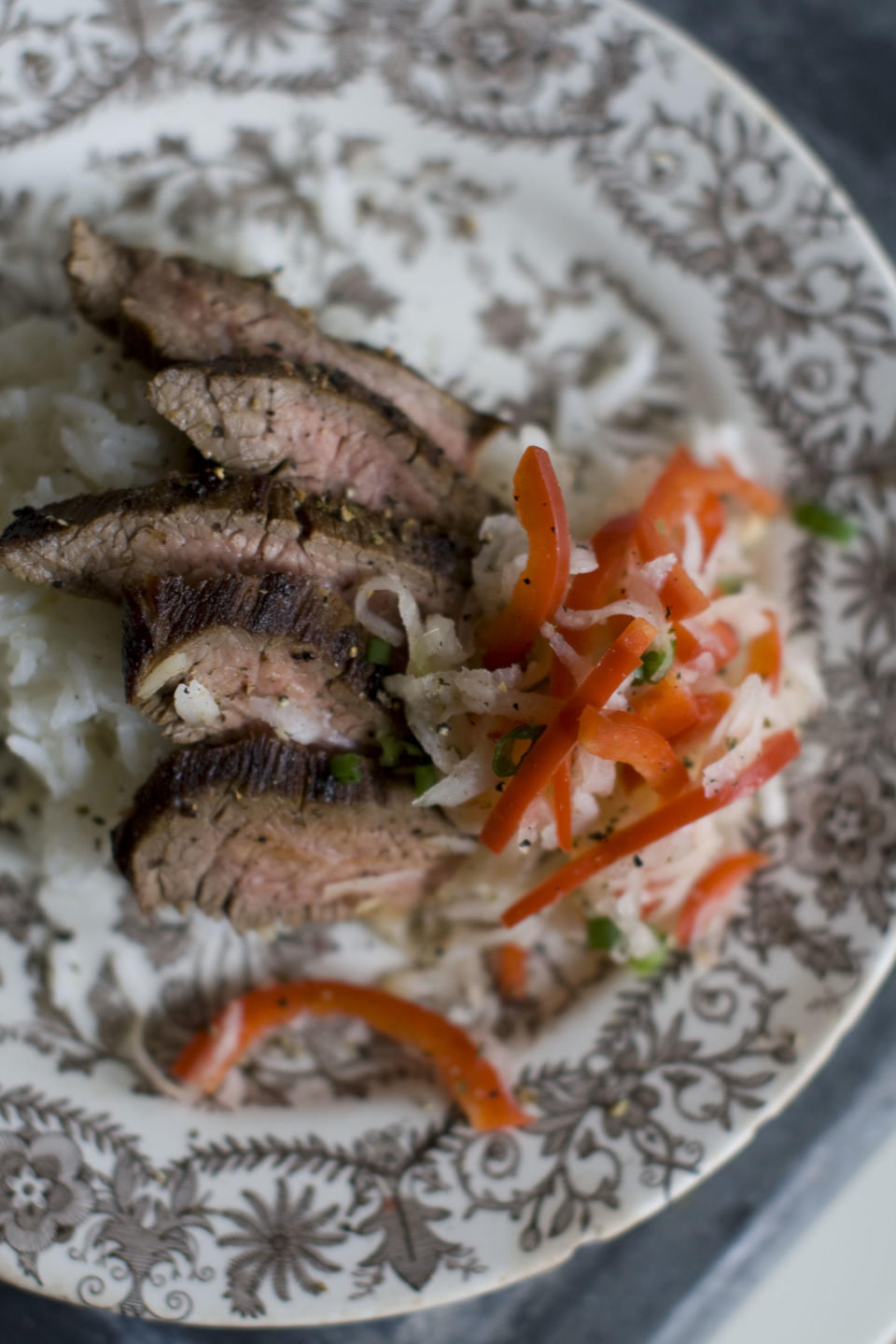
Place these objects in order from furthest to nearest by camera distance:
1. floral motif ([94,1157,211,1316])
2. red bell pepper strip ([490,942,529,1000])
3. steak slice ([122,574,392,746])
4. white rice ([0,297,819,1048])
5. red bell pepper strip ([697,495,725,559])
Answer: red bell pepper strip ([490,942,529,1000])
red bell pepper strip ([697,495,725,559])
floral motif ([94,1157,211,1316])
white rice ([0,297,819,1048])
steak slice ([122,574,392,746])

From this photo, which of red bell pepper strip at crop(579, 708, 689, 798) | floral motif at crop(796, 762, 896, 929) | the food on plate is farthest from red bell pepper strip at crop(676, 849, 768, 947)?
red bell pepper strip at crop(579, 708, 689, 798)

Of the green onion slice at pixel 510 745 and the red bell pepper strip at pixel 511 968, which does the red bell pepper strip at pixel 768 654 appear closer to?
the green onion slice at pixel 510 745

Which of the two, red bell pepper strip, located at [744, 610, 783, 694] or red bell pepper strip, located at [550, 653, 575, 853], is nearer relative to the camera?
red bell pepper strip, located at [550, 653, 575, 853]

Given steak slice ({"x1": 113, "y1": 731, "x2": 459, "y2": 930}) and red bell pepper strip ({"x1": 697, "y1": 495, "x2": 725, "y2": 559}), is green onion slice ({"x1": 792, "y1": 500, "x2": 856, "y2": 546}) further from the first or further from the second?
steak slice ({"x1": 113, "y1": 731, "x2": 459, "y2": 930})

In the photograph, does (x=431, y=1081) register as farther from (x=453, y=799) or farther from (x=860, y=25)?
(x=860, y=25)

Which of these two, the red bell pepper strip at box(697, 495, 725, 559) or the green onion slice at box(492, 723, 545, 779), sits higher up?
the red bell pepper strip at box(697, 495, 725, 559)

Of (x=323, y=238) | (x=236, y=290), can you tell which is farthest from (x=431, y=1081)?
(x=323, y=238)
